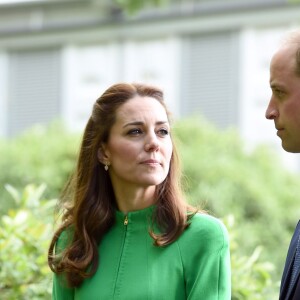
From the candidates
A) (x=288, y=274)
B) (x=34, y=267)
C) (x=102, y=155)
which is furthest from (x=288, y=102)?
(x=34, y=267)

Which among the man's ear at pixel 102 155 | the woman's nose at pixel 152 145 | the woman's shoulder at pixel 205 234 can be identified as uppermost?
the woman's nose at pixel 152 145

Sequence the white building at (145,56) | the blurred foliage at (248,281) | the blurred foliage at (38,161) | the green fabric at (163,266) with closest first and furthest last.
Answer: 1. the green fabric at (163,266)
2. the blurred foliage at (248,281)
3. the blurred foliage at (38,161)
4. the white building at (145,56)

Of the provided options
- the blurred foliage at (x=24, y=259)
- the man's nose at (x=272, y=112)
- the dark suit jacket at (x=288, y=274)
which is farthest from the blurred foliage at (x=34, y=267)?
the man's nose at (x=272, y=112)

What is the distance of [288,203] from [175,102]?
7179 millimetres

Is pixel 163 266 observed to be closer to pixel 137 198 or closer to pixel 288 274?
pixel 137 198

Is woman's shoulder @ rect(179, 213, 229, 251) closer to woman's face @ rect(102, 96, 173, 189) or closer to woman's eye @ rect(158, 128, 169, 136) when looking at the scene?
woman's face @ rect(102, 96, 173, 189)

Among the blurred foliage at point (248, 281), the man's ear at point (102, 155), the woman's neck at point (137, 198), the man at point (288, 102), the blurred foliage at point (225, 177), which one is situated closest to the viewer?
the man at point (288, 102)

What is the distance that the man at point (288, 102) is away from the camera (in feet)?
10.3

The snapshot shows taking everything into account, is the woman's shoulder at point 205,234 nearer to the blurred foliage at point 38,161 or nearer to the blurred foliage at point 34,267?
the blurred foliage at point 34,267

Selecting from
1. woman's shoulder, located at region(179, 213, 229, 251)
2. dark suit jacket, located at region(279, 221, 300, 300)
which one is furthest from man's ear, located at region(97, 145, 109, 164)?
dark suit jacket, located at region(279, 221, 300, 300)

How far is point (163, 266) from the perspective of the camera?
156 inches

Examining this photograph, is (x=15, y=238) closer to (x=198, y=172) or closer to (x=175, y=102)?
(x=198, y=172)

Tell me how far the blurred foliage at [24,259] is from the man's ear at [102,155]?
2.91 feet

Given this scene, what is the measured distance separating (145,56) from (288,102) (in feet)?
45.5
